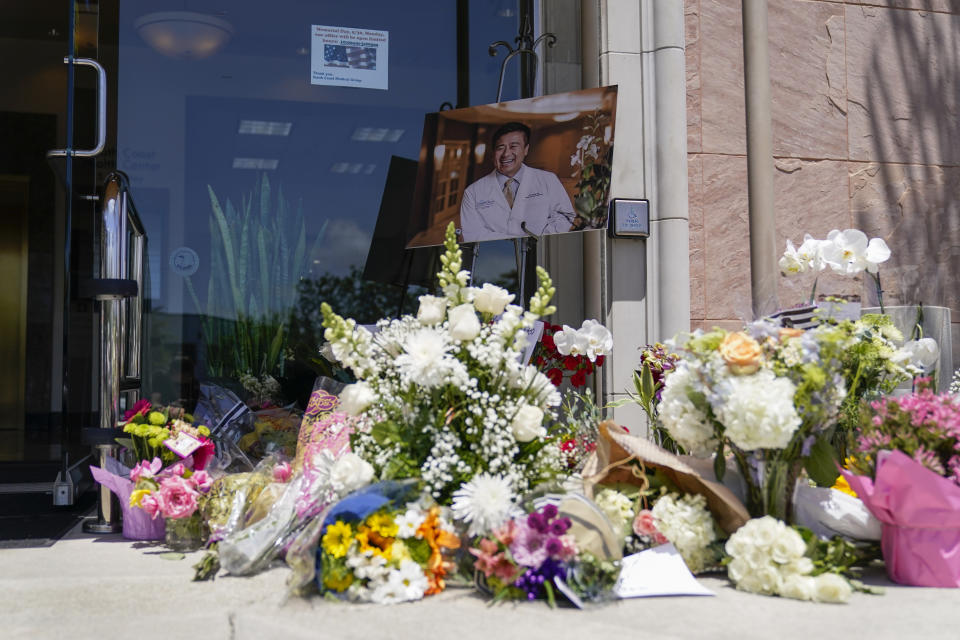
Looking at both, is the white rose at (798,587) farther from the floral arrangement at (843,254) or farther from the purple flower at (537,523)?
the floral arrangement at (843,254)

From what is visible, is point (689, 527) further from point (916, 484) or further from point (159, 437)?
point (159, 437)

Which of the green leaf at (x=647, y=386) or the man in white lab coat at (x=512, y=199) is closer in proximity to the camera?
the green leaf at (x=647, y=386)

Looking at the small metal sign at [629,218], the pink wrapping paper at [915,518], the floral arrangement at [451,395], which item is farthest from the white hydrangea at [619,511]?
the small metal sign at [629,218]

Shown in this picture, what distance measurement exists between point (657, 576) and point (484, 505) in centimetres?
55

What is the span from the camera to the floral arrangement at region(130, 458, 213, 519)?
9.43 feet

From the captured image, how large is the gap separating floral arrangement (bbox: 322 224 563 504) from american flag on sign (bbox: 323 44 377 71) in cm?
210

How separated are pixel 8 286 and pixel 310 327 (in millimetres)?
7436

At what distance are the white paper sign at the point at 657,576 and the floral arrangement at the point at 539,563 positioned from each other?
0.30 ft

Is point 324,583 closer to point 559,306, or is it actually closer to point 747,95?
point 559,306

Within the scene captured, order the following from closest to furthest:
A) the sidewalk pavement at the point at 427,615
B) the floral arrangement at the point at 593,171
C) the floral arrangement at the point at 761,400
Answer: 1. the sidewalk pavement at the point at 427,615
2. the floral arrangement at the point at 761,400
3. the floral arrangement at the point at 593,171

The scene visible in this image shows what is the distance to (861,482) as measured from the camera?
2.28 m

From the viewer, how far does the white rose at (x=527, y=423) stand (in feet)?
7.73

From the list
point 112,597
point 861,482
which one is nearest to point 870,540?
point 861,482

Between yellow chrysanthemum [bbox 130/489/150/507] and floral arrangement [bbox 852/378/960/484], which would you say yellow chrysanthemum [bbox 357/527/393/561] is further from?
floral arrangement [bbox 852/378/960/484]
